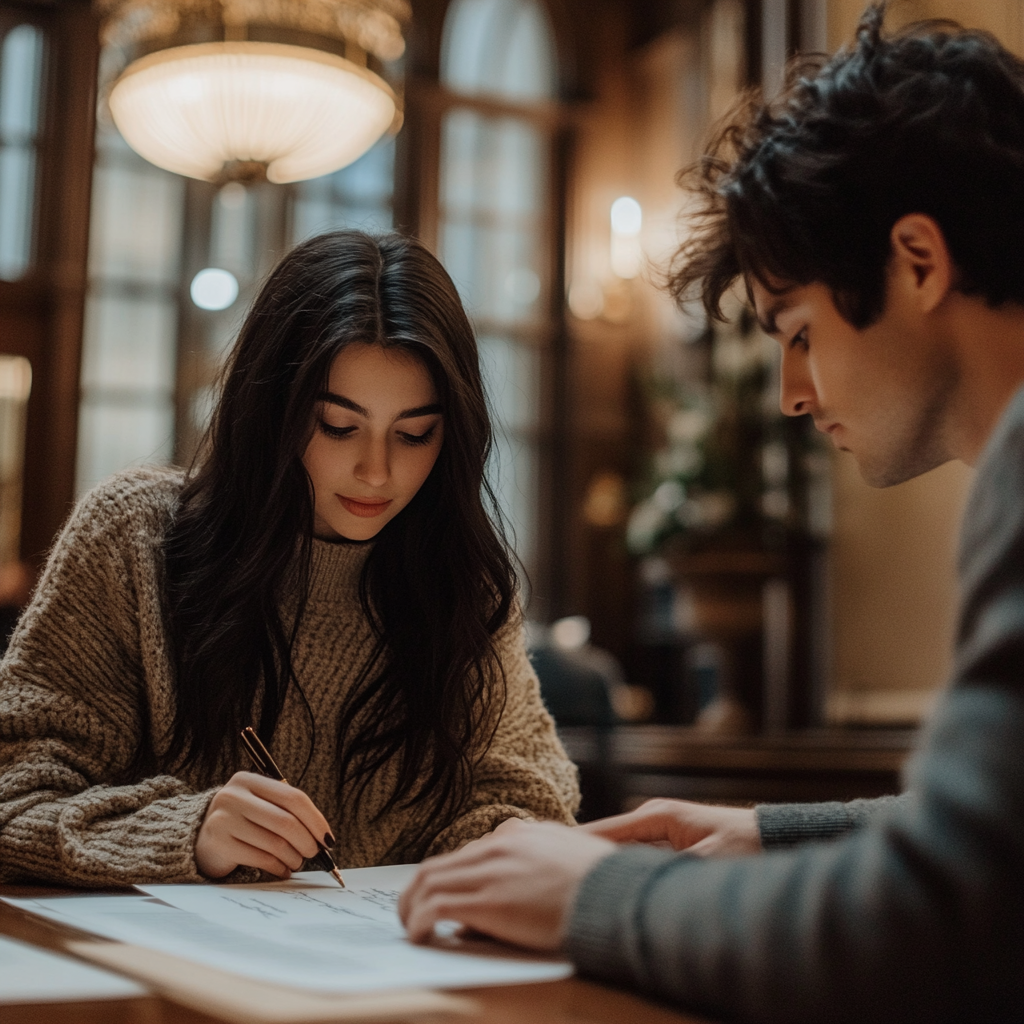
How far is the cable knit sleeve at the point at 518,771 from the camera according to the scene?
1.28 metres

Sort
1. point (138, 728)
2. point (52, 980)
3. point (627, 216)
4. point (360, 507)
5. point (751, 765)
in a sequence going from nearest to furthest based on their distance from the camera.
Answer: point (52, 980) → point (138, 728) → point (360, 507) → point (751, 765) → point (627, 216)

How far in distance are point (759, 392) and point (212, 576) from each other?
3.78m

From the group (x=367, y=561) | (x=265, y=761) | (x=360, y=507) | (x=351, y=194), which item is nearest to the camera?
(x=265, y=761)

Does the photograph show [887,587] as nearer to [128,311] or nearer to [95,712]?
[128,311]

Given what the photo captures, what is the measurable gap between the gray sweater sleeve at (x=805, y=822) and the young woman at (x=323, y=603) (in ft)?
1.13

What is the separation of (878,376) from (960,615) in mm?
390

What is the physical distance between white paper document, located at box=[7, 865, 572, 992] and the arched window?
5307 millimetres

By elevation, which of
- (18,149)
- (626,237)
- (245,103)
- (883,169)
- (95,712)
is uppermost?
(18,149)

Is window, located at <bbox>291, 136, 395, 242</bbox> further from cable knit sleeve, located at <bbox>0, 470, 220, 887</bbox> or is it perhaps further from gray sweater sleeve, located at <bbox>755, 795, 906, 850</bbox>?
gray sweater sleeve, located at <bbox>755, 795, 906, 850</bbox>

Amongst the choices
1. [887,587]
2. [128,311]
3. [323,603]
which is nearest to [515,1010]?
[323,603]

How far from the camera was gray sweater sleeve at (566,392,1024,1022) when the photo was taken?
21.1 inches

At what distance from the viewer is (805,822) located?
1.00 meters

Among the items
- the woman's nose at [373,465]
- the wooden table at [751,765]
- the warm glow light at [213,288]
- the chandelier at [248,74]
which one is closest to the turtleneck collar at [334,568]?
the woman's nose at [373,465]

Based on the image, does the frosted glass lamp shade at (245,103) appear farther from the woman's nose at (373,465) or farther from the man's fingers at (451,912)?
the man's fingers at (451,912)
